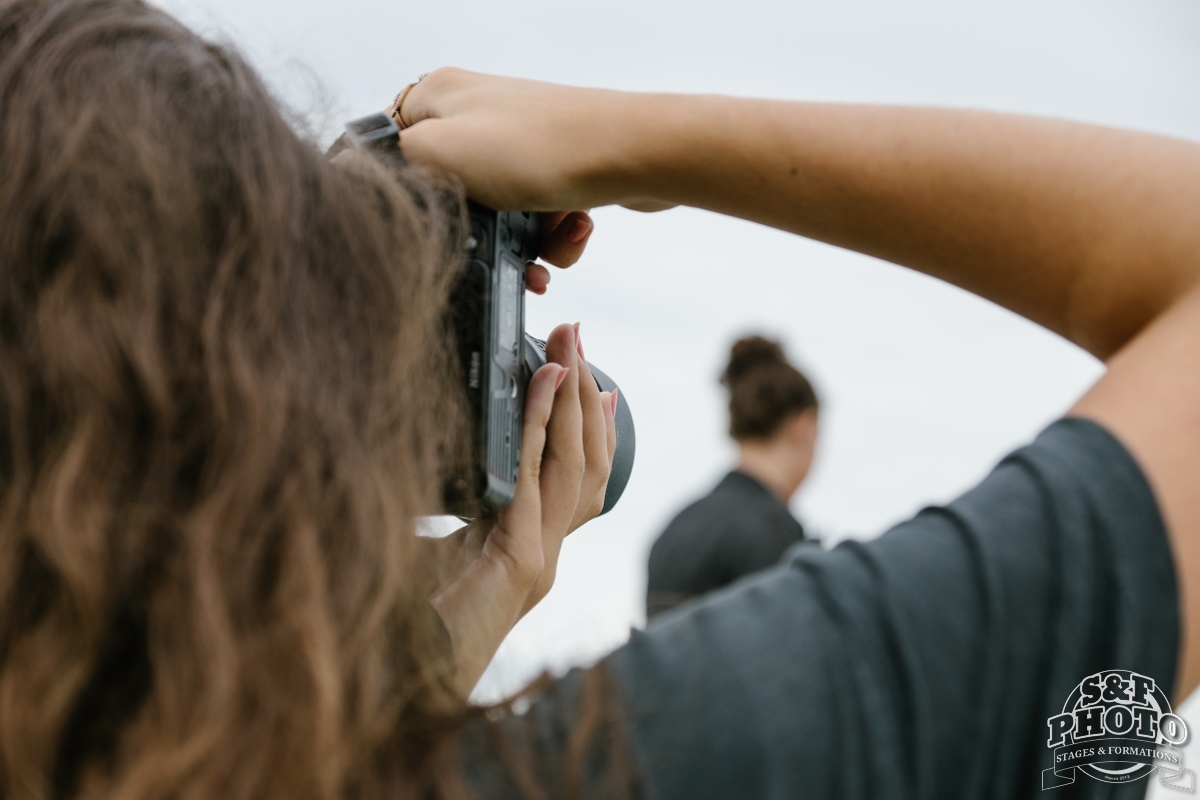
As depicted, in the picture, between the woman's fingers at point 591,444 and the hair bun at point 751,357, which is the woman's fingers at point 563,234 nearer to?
the woman's fingers at point 591,444

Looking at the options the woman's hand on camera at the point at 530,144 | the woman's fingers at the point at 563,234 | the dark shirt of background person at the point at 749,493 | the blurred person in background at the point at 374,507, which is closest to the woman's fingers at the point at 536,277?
the woman's fingers at the point at 563,234

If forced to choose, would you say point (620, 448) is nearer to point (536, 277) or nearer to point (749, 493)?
point (536, 277)

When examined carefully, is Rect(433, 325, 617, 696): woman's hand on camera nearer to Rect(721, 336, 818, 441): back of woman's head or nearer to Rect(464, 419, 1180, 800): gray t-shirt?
Rect(464, 419, 1180, 800): gray t-shirt

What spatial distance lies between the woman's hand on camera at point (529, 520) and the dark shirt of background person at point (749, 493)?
3.32 feet

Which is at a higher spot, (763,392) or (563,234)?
(563,234)

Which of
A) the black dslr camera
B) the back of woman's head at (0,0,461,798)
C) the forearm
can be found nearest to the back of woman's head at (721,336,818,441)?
the black dslr camera

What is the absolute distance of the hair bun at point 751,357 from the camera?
2.76 meters

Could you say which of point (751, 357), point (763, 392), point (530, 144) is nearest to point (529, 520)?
point (530, 144)

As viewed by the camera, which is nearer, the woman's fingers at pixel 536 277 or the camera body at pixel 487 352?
the camera body at pixel 487 352

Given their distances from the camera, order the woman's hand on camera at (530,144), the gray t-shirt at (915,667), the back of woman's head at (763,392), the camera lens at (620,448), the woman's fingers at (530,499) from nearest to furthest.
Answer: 1. the gray t-shirt at (915,667)
2. the woman's hand on camera at (530,144)
3. the woman's fingers at (530,499)
4. the camera lens at (620,448)
5. the back of woman's head at (763,392)

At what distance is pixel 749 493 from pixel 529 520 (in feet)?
5.36

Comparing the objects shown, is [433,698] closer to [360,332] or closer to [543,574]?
[360,332]

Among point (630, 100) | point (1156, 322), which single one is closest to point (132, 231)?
point (630, 100)

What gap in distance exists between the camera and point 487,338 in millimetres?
694
